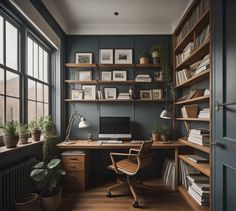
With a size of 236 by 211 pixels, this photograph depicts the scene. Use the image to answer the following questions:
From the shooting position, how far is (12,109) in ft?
7.08

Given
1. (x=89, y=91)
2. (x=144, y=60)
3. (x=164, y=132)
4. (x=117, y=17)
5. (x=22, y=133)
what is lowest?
(x=164, y=132)

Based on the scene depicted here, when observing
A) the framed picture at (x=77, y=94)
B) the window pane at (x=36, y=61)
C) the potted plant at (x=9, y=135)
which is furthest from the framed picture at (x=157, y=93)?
the potted plant at (x=9, y=135)

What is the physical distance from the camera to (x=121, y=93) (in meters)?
3.31

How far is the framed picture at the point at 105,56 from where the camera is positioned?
3408 millimetres

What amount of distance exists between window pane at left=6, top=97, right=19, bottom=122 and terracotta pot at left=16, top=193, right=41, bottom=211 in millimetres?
881

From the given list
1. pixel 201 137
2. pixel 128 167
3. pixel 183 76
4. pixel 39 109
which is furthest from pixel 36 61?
pixel 201 137

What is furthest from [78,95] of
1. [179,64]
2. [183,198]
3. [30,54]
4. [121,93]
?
[183,198]

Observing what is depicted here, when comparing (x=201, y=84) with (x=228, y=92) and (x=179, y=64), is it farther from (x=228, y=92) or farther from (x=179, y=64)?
(x=228, y=92)

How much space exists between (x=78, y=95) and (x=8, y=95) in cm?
138

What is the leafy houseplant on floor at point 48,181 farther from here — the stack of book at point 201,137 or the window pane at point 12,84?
the stack of book at point 201,137

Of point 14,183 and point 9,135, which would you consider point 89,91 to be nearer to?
point 9,135

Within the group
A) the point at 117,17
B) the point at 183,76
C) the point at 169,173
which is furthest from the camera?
the point at 117,17

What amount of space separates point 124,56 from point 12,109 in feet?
6.92

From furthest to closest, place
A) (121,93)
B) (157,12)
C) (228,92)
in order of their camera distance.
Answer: (121,93), (157,12), (228,92)
